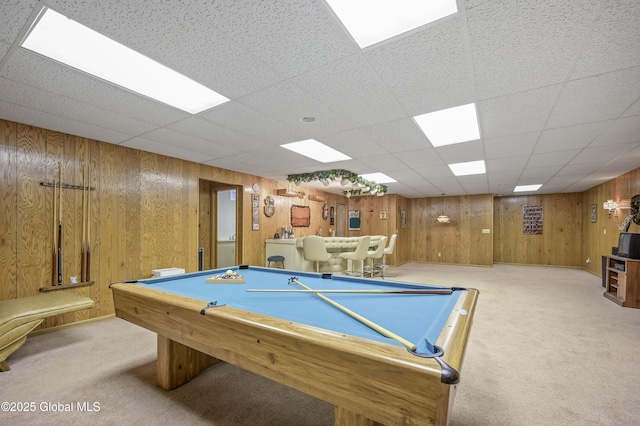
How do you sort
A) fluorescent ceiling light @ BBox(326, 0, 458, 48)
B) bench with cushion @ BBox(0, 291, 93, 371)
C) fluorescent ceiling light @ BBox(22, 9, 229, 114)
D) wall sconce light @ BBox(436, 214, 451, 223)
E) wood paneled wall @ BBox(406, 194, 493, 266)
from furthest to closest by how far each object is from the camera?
wall sconce light @ BBox(436, 214, 451, 223), wood paneled wall @ BBox(406, 194, 493, 266), bench with cushion @ BBox(0, 291, 93, 371), fluorescent ceiling light @ BBox(22, 9, 229, 114), fluorescent ceiling light @ BBox(326, 0, 458, 48)

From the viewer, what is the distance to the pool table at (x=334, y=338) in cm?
96

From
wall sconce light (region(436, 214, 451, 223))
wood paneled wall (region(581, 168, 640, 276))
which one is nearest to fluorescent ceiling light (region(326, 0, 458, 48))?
wood paneled wall (region(581, 168, 640, 276))

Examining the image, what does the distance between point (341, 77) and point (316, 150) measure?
2.14 metres

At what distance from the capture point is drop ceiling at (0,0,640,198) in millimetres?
1517

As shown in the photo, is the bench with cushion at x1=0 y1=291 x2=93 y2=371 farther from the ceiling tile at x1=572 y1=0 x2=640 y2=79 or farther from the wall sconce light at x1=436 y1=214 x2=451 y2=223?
the wall sconce light at x1=436 y1=214 x2=451 y2=223

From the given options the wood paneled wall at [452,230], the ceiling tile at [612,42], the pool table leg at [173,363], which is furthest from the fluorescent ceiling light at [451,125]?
the wood paneled wall at [452,230]

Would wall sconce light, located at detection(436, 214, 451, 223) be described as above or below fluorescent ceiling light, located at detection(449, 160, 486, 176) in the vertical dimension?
below

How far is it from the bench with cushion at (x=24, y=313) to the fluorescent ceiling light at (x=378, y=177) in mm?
5001

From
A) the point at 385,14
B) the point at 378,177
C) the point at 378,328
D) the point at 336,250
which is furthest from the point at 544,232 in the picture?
the point at 378,328

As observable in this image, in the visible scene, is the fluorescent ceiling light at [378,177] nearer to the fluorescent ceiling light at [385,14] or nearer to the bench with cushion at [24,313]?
the fluorescent ceiling light at [385,14]

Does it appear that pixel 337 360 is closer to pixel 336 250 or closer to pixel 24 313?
pixel 24 313

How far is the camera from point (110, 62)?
200 cm

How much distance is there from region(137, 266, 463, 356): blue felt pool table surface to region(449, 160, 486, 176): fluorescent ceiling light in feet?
11.7

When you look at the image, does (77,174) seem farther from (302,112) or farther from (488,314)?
(488,314)
